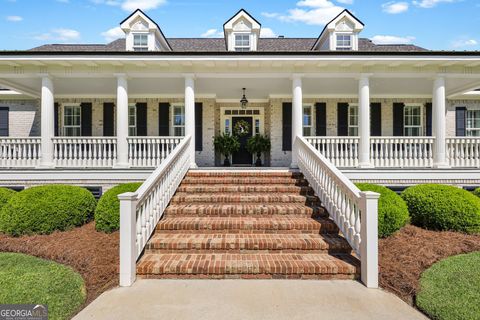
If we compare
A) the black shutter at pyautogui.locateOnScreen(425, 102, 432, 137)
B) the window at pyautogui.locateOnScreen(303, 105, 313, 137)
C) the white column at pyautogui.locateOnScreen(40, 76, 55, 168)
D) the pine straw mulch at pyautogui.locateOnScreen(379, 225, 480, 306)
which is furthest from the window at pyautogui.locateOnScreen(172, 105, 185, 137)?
the black shutter at pyautogui.locateOnScreen(425, 102, 432, 137)

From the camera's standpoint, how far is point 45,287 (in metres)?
3.59

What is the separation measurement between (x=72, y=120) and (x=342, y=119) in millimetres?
11731

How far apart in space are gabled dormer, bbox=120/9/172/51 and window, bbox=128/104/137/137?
7.91ft

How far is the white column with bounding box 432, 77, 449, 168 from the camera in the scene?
8.28m

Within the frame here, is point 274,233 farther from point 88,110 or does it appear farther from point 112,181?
point 88,110

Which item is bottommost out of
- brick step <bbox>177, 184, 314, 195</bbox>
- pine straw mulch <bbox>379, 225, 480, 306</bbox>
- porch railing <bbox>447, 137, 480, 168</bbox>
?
pine straw mulch <bbox>379, 225, 480, 306</bbox>

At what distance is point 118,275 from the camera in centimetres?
402

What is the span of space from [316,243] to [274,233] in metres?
0.82

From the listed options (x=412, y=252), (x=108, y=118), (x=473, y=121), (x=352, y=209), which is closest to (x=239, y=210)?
(x=352, y=209)

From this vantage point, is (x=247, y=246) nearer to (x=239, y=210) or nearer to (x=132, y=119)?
(x=239, y=210)

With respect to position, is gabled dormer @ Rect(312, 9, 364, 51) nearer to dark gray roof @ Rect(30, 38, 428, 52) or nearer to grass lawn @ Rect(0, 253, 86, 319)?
dark gray roof @ Rect(30, 38, 428, 52)

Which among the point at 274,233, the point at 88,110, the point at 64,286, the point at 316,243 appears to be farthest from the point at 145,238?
the point at 88,110

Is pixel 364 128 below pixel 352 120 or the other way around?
below

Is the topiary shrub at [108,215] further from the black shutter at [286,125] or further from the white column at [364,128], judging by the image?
the black shutter at [286,125]
